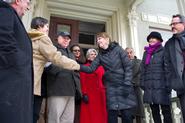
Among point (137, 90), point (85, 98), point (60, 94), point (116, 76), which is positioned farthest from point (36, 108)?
point (137, 90)

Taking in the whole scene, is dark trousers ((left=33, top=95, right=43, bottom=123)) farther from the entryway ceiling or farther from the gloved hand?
the entryway ceiling

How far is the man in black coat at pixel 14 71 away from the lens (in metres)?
1.32

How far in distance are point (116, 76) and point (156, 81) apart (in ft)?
1.66

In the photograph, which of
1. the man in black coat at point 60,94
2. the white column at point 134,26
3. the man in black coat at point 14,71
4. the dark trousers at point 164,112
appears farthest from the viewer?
the white column at point 134,26

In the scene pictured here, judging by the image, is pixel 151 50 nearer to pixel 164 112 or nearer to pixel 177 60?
pixel 177 60

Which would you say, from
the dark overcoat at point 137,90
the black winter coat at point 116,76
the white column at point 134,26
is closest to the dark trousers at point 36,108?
the black winter coat at point 116,76

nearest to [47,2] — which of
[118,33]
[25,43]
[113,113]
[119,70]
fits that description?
[118,33]

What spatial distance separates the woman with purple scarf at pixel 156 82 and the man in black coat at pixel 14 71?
1.82 m

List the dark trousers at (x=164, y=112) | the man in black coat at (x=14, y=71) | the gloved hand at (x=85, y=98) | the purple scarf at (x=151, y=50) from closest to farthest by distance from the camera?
the man in black coat at (x=14, y=71) < the dark trousers at (x=164, y=112) < the purple scarf at (x=151, y=50) < the gloved hand at (x=85, y=98)

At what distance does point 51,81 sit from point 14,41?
1363mm

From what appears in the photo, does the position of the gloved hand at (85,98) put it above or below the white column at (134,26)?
below

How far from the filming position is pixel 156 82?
2930mm

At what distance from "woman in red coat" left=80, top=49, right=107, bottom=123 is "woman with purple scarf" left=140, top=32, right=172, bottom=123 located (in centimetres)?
73

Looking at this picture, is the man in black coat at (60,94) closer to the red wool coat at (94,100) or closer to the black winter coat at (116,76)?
the black winter coat at (116,76)
